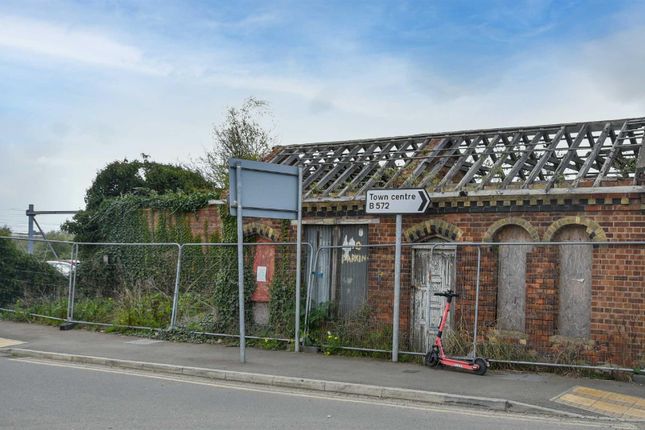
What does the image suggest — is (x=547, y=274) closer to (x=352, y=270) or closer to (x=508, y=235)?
(x=508, y=235)

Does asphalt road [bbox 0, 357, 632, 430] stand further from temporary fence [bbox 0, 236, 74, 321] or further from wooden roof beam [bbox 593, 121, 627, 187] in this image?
temporary fence [bbox 0, 236, 74, 321]

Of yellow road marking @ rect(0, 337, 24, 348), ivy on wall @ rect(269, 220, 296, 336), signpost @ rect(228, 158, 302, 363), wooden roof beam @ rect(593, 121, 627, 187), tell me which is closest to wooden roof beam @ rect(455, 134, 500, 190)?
wooden roof beam @ rect(593, 121, 627, 187)

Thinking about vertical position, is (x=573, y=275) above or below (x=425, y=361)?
above

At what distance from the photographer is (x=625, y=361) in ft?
35.9

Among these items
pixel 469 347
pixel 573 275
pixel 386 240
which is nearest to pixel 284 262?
pixel 386 240

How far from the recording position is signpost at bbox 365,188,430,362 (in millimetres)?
12328

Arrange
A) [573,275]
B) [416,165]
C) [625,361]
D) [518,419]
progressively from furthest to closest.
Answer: [416,165] → [573,275] → [625,361] → [518,419]

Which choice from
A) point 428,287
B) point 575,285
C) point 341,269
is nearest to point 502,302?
point 575,285

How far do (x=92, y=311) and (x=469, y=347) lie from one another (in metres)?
10.0

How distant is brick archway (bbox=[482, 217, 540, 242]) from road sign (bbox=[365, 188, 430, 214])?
1248 millimetres

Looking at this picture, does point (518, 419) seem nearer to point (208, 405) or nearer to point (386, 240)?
point (208, 405)

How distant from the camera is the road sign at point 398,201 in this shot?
12300mm

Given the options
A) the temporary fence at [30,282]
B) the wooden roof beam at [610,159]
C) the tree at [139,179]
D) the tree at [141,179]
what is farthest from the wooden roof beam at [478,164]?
the tree at [139,179]

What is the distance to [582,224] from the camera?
38.3 ft
